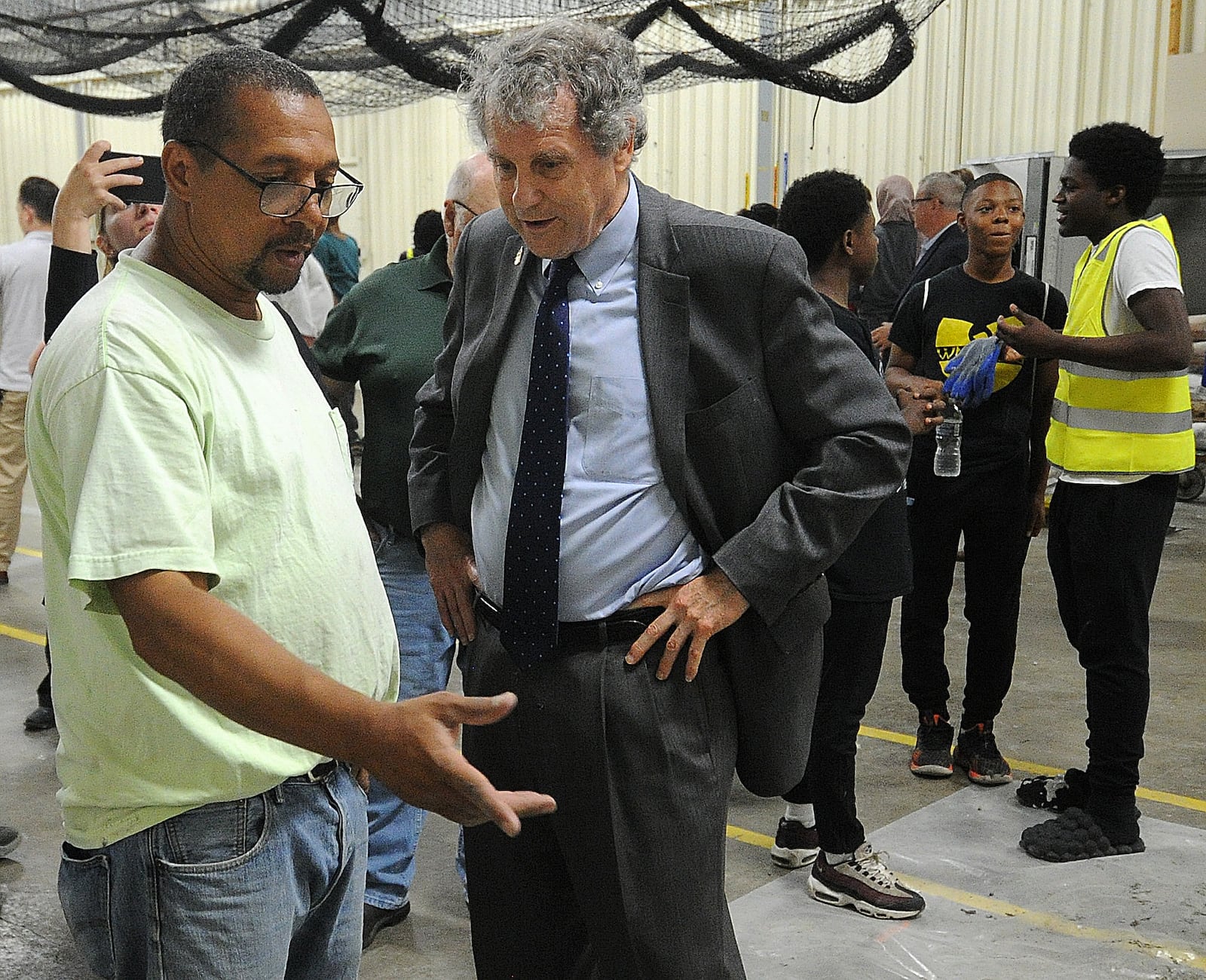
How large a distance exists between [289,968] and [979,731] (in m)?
2.93

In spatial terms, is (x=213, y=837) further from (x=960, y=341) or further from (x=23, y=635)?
(x=23, y=635)

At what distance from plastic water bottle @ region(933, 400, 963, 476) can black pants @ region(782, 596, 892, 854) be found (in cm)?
84

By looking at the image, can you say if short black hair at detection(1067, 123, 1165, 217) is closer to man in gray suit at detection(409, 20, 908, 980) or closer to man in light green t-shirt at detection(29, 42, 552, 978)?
man in gray suit at detection(409, 20, 908, 980)

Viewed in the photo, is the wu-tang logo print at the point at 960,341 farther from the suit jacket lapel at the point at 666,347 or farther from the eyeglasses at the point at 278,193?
the eyeglasses at the point at 278,193

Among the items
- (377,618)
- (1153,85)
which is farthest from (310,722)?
(1153,85)

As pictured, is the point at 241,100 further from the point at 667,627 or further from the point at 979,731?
the point at 979,731

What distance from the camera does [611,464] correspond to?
6.33 ft

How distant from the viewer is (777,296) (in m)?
1.90

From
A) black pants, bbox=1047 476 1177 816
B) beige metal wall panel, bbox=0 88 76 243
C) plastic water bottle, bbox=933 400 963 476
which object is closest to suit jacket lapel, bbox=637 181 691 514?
black pants, bbox=1047 476 1177 816

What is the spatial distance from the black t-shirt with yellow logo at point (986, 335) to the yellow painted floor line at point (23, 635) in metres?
3.96

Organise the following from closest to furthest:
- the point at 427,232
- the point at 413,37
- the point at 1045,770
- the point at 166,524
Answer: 1. the point at 166,524
2. the point at 1045,770
3. the point at 427,232
4. the point at 413,37

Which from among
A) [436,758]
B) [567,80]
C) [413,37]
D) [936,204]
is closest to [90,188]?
[567,80]

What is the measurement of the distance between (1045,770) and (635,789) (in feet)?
9.07

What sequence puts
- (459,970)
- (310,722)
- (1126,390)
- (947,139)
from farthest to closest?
(947,139) → (1126,390) → (459,970) → (310,722)
